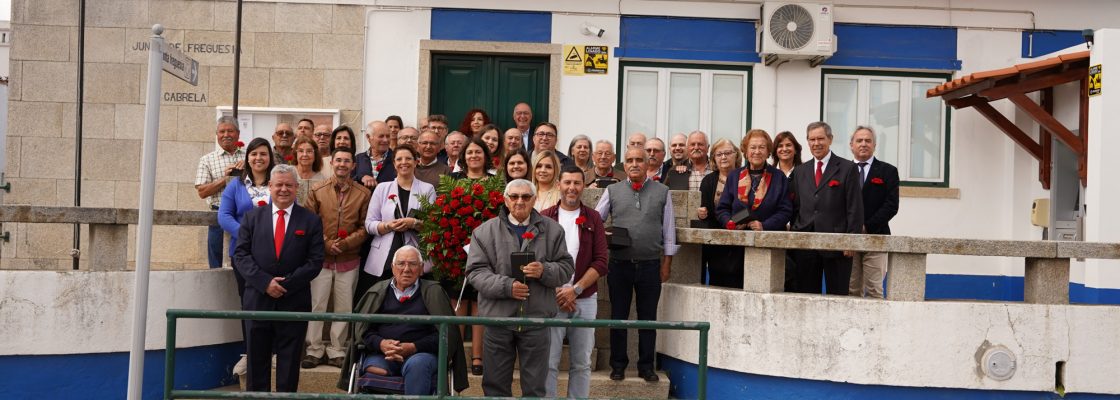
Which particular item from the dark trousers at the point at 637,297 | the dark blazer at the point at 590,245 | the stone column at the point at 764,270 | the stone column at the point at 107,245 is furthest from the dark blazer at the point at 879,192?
the stone column at the point at 107,245

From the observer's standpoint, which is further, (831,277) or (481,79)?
(481,79)

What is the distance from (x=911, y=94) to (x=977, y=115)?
0.80 metres

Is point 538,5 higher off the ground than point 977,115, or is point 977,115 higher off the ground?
point 538,5

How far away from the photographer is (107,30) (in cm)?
1185

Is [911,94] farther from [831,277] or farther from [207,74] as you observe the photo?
[207,74]

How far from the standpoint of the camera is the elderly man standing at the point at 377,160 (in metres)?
8.80

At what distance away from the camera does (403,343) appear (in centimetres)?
679

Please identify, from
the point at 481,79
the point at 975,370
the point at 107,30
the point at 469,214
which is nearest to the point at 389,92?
the point at 481,79

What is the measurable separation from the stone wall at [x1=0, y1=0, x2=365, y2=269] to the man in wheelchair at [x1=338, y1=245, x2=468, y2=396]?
5.39 m

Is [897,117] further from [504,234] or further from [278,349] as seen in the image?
[278,349]

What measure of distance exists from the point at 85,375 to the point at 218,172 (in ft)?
6.62

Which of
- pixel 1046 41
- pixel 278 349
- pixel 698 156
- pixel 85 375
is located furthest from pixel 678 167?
pixel 1046 41

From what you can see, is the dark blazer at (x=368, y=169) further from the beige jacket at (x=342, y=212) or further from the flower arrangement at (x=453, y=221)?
the flower arrangement at (x=453, y=221)

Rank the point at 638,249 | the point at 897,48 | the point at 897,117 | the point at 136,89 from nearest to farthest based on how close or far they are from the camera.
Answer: the point at 638,249, the point at 136,89, the point at 897,48, the point at 897,117
